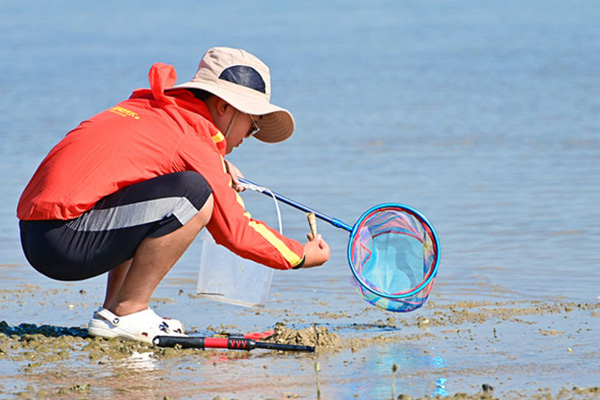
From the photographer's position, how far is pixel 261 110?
4.61m

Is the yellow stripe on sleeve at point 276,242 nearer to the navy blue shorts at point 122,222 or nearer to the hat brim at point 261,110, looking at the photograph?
the navy blue shorts at point 122,222

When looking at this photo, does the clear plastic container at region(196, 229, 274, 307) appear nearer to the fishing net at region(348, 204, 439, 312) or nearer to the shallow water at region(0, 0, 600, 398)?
the shallow water at region(0, 0, 600, 398)

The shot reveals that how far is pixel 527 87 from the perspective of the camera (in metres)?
16.1

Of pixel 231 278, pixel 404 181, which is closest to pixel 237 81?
pixel 231 278

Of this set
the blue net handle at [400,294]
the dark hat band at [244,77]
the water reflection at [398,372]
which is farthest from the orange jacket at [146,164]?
the water reflection at [398,372]

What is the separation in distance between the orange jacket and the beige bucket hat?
14 cm

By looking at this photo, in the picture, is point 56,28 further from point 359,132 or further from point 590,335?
point 590,335

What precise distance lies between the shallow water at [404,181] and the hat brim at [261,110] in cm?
93

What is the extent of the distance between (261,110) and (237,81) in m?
0.18

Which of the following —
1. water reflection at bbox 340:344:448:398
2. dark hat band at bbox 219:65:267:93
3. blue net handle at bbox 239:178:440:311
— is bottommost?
water reflection at bbox 340:344:448:398

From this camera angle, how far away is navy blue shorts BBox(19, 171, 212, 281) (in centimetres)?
439

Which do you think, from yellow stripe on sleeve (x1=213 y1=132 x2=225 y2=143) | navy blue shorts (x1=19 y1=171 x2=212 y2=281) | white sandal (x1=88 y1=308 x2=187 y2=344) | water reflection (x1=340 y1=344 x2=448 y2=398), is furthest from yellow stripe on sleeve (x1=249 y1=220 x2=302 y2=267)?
white sandal (x1=88 y1=308 x2=187 y2=344)

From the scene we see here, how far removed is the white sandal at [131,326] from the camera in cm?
462

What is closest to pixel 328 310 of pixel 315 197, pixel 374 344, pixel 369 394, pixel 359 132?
pixel 374 344
